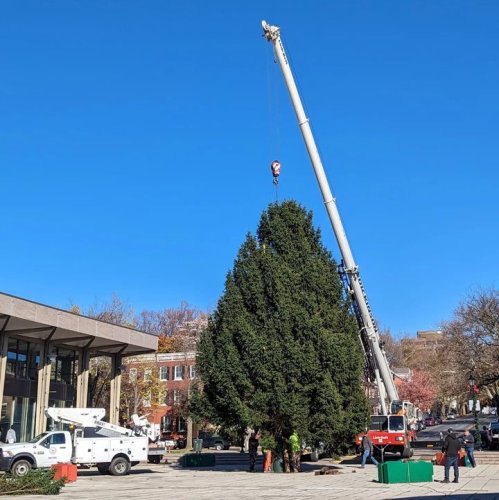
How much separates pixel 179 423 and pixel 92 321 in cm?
3208

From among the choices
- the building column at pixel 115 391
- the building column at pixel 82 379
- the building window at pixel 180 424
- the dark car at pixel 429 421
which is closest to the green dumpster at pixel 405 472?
the building column at pixel 82 379

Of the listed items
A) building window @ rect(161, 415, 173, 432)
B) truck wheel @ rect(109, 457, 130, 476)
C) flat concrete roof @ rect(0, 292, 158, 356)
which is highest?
building window @ rect(161, 415, 173, 432)

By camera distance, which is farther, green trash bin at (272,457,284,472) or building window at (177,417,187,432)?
building window at (177,417,187,432)

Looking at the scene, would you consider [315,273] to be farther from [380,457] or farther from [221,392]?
[380,457]

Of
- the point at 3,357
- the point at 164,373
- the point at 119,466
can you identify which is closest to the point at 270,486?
the point at 119,466

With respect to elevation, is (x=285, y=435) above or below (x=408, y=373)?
below

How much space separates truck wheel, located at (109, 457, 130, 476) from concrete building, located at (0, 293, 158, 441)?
10205mm

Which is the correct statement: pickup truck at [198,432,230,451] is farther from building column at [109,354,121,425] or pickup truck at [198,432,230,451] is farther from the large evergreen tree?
the large evergreen tree

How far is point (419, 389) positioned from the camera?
87312mm

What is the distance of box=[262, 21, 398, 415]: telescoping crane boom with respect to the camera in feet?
116

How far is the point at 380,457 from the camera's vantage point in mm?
35062

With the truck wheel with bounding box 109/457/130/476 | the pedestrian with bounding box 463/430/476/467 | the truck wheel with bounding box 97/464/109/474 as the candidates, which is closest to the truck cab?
the truck wheel with bounding box 97/464/109/474

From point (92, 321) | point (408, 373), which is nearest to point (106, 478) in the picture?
point (92, 321)

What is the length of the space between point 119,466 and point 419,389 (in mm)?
66688
